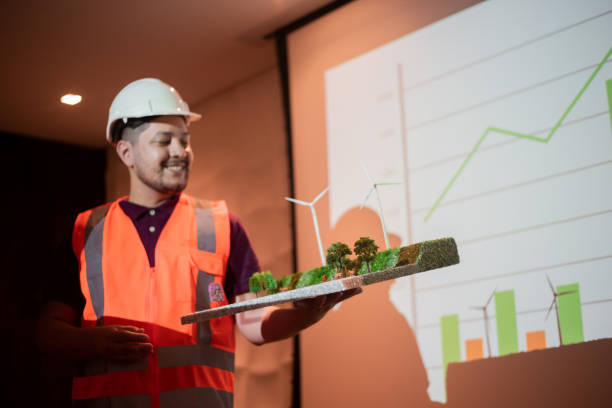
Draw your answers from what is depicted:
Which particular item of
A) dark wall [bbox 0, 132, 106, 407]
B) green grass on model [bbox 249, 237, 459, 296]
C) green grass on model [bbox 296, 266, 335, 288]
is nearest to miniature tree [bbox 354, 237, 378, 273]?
green grass on model [bbox 249, 237, 459, 296]

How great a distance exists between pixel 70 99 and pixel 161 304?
6.90ft

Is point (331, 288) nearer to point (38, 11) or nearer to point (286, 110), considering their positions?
point (286, 110)

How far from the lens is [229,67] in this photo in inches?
155

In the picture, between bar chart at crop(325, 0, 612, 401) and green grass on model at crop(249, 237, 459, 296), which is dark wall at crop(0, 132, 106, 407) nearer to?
bar chart at crop(325, 0, 612, 401)

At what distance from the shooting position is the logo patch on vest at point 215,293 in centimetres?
206

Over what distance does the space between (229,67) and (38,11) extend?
3.82 ft

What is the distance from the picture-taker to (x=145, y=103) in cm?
220

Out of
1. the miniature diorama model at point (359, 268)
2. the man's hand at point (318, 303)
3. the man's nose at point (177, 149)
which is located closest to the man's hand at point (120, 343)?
the miniature diorama model at point (359, 268)

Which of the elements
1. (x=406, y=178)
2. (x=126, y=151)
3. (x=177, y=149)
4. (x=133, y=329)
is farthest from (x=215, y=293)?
(x=406, y=178)

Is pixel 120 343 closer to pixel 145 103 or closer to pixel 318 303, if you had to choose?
pixel 318 303

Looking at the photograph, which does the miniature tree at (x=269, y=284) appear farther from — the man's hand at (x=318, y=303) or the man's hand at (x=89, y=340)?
the man's hand at (x=89, y=340)

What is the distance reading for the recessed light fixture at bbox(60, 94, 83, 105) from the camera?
11.7 ft

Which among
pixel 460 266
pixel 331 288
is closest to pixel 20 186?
pixel 460 266

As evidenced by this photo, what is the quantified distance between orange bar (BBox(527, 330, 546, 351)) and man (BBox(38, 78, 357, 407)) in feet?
2.88
